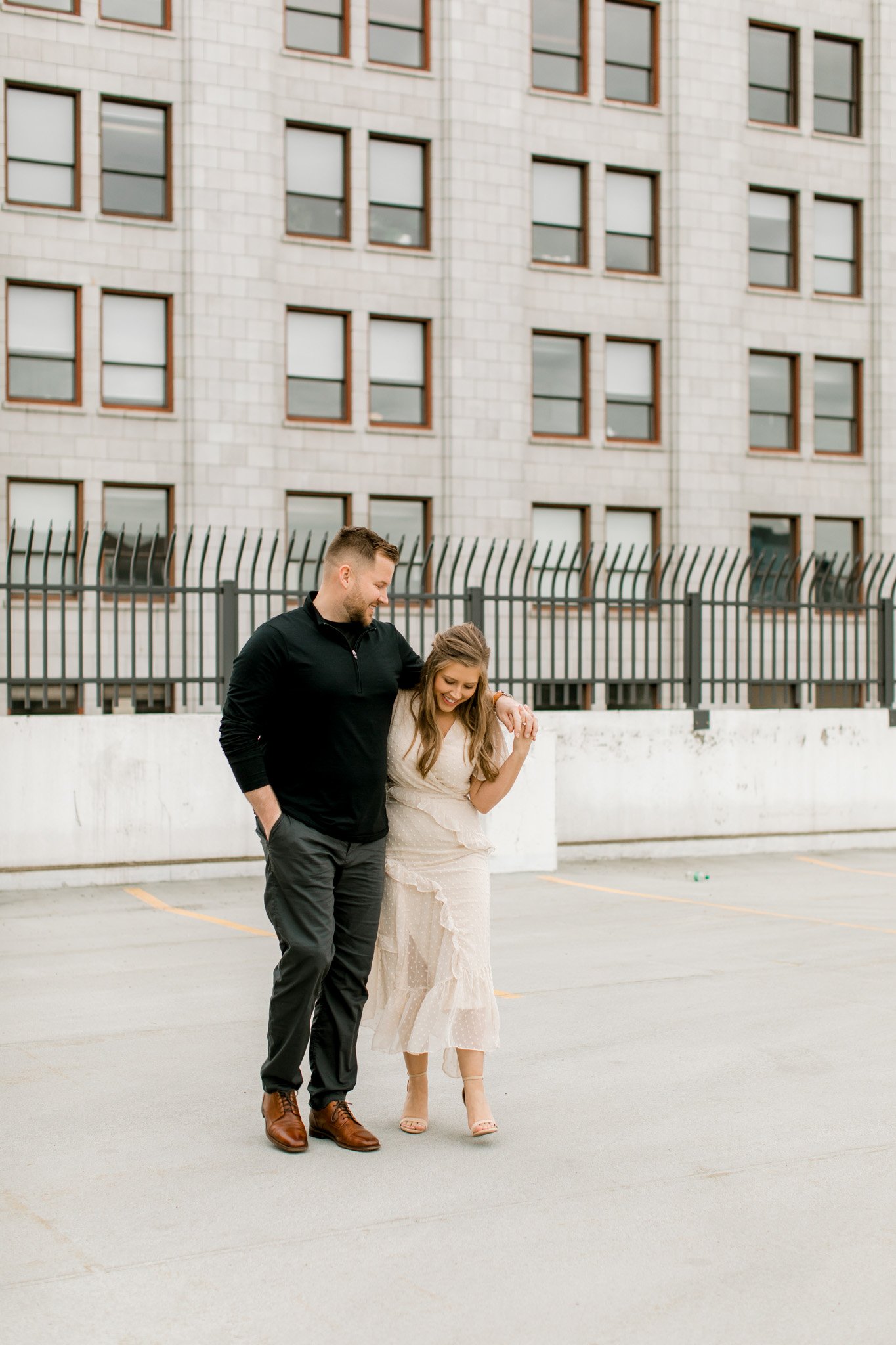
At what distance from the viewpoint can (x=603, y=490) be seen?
2894cm

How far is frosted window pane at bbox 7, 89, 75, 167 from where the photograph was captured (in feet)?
82.4

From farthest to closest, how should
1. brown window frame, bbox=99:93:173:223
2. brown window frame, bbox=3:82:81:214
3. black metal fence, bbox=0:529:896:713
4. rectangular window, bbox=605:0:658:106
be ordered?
rectangular window, bbox=605:0:658:106, brown window frame, bbox=99:93:173:223, brown window frame, bbox=3:82:81:214, black metal fence, bbox=0:529:896:713

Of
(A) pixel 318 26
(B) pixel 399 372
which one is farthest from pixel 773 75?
(B) pixel 399 372

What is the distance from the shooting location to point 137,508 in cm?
2580

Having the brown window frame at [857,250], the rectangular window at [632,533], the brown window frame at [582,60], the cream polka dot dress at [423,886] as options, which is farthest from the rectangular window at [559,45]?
the cream polka dot dress at [423,886]

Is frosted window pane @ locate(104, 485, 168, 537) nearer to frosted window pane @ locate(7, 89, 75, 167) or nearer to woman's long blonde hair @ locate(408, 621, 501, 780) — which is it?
frosted window pane @ locate(7, 89, 75, 167)

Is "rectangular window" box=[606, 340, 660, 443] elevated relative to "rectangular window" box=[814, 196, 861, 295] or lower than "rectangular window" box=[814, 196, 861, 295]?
lower

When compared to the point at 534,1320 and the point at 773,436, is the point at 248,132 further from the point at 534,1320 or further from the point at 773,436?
the point at 534,1320

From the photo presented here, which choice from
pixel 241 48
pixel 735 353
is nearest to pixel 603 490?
pixel 735 353

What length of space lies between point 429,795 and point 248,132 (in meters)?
23.3

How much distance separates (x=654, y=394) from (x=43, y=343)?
12059 mm

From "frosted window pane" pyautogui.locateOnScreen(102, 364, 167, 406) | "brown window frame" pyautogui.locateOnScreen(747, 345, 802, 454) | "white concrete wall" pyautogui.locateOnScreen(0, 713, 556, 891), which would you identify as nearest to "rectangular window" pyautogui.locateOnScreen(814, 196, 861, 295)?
"brown window frame" pyautogui.locateOnScreen(747, 345, 802, 454)

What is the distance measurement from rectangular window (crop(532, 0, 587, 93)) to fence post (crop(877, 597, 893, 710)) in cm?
1737

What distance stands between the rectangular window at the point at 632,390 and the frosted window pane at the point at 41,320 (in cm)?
1055
